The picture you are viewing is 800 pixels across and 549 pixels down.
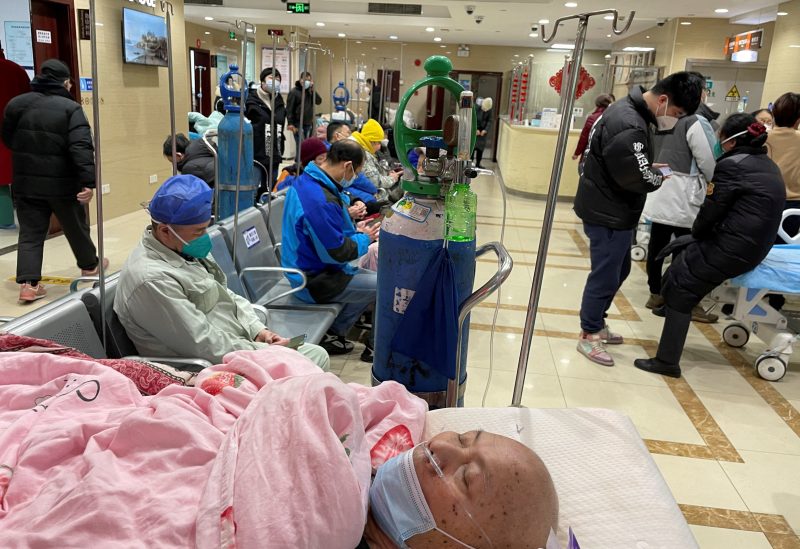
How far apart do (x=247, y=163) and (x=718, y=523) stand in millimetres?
3841

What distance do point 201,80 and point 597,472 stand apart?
46.9 feet

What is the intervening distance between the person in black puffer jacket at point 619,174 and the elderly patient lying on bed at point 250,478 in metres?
2.33

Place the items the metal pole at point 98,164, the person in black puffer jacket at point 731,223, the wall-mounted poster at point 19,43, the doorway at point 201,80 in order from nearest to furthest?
the metal pole at point 98,164 → the person in black puffer jacket at point 731,223 → the wall-mounted poster at point 19,43 → the doorway at point 201,80

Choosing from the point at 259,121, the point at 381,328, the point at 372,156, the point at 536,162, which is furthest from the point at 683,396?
the point at 536,162

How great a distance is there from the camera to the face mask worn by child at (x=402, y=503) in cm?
123

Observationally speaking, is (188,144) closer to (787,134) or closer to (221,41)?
(787,134)

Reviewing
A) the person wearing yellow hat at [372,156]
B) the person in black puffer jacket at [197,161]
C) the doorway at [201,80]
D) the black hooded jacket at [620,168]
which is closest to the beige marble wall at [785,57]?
the person wearing yellow hat at [372,156]

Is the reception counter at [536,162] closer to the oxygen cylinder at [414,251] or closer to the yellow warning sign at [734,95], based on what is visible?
the yellow warning sign at [734,95]

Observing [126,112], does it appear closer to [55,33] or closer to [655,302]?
[55,33]

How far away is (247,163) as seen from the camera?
4.75 metres

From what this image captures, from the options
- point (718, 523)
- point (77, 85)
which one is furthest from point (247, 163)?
point (718, 523)

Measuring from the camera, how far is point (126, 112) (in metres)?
6.45

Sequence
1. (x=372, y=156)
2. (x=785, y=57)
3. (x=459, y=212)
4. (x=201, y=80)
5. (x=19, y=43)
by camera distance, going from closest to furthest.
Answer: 1. (x=459, y=212)
2. (x=372, y=156)
3. (x=19, y=43)
4. (x=785, y=57)
5. (x=201, y=80)

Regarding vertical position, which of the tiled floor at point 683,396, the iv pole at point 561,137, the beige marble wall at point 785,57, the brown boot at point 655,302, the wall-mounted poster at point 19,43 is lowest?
the tiled floor at point 683,396
